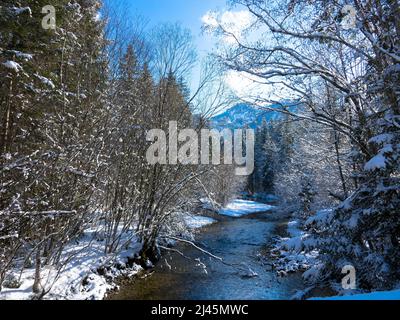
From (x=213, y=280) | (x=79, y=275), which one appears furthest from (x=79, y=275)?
(x=213, y=280)

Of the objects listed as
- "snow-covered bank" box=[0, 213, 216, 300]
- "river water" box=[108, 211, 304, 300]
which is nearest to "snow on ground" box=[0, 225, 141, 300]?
"snow-covered bank" box=[0, 213, 216, 300]

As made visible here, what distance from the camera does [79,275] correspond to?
26.0 ft

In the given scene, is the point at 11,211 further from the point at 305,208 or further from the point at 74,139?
the point at 305,208

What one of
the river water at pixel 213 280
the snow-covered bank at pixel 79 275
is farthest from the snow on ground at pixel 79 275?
the river water at pixel 213 280

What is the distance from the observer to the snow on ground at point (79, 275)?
6316 mm

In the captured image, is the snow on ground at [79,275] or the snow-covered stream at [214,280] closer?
the snow on ground at [79,275]

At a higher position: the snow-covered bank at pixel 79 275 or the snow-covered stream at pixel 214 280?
the snow-covered bank at pixel 79 275

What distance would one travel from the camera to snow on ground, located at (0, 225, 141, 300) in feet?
20.7

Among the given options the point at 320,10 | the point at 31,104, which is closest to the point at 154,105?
the point at 31,104

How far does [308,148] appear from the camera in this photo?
1321cm

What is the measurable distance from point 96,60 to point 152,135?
167 inches

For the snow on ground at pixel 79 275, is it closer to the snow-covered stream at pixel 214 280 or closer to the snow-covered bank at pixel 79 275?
the snow-covered bank at pixel 79 275

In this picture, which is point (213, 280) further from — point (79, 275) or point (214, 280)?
point (79, 275)

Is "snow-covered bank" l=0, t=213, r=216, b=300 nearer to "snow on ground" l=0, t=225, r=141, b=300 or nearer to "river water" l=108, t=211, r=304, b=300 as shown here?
"snow on ground" l=0, t=225, r=141, b=300
